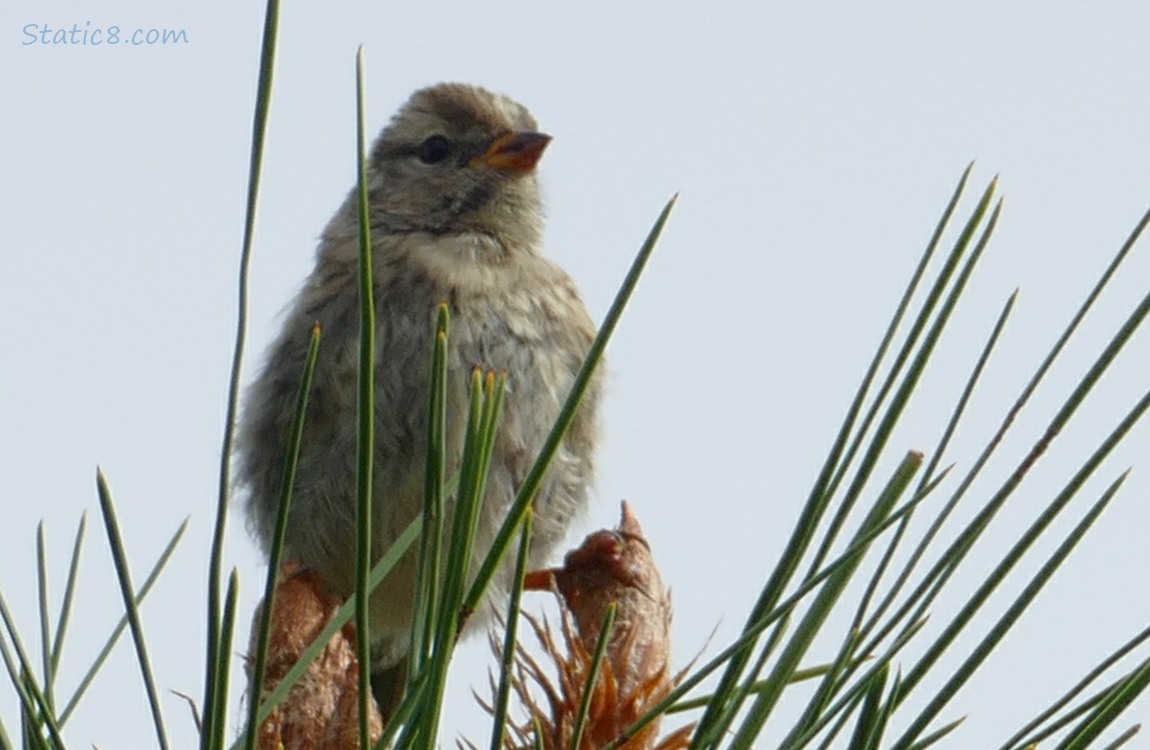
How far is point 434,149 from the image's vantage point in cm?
511

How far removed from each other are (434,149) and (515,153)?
0.33 meters

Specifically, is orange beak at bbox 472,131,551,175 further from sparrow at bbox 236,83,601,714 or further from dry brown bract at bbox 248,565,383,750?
dry brown bract at bbox 248,565,383,750

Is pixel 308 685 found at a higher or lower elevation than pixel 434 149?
lower

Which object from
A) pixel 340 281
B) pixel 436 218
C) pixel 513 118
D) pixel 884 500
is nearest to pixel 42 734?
pixel 884 500

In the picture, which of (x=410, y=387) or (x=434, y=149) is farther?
(x=434, y=149)

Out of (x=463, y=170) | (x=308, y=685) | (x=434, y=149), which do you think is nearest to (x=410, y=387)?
(x=463, y=170)

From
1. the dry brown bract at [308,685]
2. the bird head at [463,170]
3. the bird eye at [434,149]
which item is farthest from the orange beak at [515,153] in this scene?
the dry brown bract at [308,685]

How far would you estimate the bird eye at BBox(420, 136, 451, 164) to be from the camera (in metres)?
5.07

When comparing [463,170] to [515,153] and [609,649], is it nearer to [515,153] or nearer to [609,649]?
[515,153]

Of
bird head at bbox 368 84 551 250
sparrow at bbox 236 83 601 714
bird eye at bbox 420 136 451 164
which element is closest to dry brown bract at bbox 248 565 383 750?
sparrow at bbox 236 83 601 714

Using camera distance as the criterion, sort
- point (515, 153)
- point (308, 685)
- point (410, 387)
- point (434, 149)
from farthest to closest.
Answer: point (434, 149)
point (515, 153)
point (410, 387)
point (308, 685)

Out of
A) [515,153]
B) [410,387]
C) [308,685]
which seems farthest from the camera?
[515,153]

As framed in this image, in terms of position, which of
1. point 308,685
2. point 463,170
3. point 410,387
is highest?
point 463,170

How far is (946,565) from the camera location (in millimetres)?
1237
